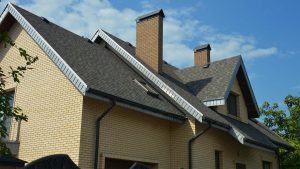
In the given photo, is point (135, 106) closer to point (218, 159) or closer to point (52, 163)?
point (218, 159)

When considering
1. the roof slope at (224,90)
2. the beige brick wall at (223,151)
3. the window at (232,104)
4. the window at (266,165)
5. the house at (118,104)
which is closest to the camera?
the house at (118,104)

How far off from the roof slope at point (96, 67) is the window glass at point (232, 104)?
4.09 meters

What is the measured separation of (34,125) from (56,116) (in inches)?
31.8

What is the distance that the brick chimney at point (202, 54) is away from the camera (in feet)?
65.5

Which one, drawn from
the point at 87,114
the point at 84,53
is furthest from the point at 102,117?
the point at 84,53

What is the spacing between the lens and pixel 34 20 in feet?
41.4

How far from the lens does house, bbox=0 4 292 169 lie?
1002 cm

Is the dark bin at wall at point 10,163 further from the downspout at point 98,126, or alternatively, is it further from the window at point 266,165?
the window at point 266,165

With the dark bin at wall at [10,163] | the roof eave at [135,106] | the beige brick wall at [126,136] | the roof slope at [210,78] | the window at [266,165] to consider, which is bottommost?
the dark bin at wall at [10,163]

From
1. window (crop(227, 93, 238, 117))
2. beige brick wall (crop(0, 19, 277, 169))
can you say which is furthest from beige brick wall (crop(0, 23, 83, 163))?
window (crop(227, 93, 238, 117))

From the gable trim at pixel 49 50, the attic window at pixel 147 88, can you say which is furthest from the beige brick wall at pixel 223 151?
the gable trim at pixel 49 50

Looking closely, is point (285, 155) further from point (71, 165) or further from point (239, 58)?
point (71, 165)

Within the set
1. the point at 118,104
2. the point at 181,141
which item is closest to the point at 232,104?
the point at 181,141

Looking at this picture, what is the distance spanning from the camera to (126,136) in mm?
10938
